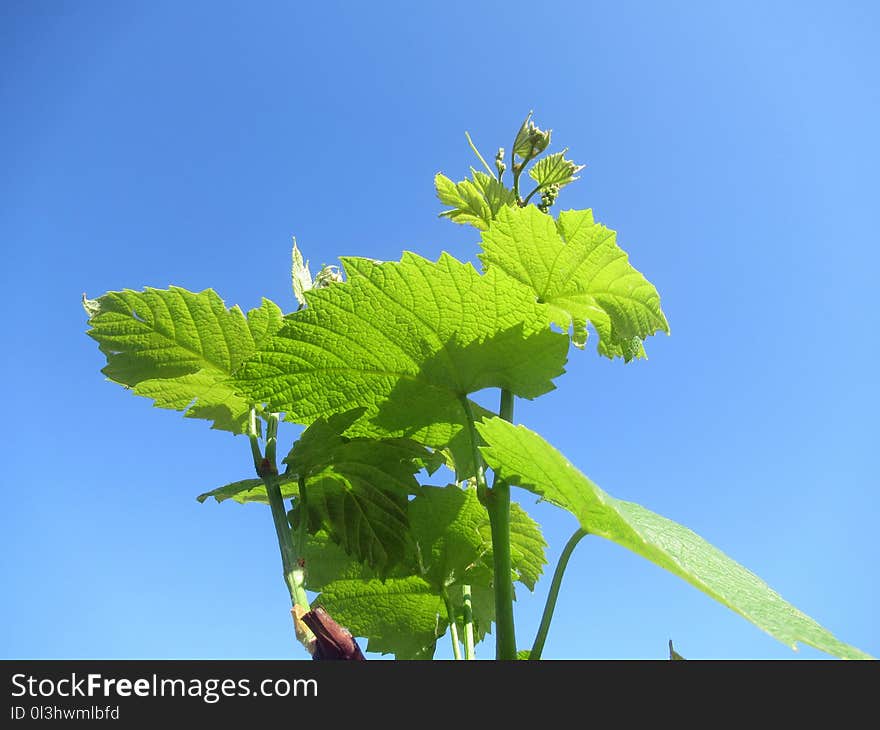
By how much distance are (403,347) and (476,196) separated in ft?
1.38

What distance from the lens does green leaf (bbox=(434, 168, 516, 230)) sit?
3.78 feet

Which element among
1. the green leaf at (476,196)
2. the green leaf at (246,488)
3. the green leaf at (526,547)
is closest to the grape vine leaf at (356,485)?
the green leaf at (246,488)

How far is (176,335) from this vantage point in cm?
101

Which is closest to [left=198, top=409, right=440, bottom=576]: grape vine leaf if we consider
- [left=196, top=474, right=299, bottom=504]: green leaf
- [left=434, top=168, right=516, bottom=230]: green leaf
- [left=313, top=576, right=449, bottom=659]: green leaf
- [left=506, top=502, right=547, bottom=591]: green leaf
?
[left=196, top=474, right=299, bottom=504]: green leaf

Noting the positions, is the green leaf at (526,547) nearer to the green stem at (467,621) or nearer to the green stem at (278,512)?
the green stem at (467,621)

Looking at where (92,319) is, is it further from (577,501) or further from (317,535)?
(577,501)

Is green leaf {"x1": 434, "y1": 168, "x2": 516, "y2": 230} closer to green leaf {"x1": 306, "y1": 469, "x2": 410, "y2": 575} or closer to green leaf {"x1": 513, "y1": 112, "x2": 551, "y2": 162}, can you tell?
green leaf {"x1": 513, "y1": 112, "x2": 551, "y2": 162}

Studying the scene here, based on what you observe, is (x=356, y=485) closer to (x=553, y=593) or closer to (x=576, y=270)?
(x=553, y=593)
